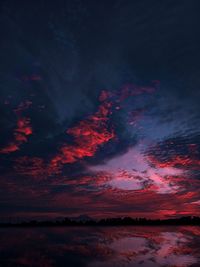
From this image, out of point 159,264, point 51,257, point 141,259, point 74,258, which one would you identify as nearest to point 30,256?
point 51,257

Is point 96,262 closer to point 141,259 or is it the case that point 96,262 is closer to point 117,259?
point 117,259

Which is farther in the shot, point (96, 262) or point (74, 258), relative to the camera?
point (74, 258)

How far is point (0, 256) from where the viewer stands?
29547mm

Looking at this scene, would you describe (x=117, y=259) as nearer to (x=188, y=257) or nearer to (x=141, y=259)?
(x=141, y=259)

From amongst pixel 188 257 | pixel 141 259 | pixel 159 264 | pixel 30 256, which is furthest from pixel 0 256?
pixel 188 257

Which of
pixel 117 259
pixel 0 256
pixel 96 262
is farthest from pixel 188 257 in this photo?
pixel 0 256

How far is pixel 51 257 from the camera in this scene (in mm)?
29156

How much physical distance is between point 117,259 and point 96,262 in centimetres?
248

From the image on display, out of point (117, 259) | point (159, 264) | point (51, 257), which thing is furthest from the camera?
point (51, 257)

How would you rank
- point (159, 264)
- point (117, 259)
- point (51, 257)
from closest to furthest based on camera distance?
1. point (159, 264)
2. point (117, 259)
3. point (51, 257)

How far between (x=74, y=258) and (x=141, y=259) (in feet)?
20.7

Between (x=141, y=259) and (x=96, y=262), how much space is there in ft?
14.8

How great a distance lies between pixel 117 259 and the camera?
89.8ft

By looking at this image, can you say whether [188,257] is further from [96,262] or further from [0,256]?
[0,256]
